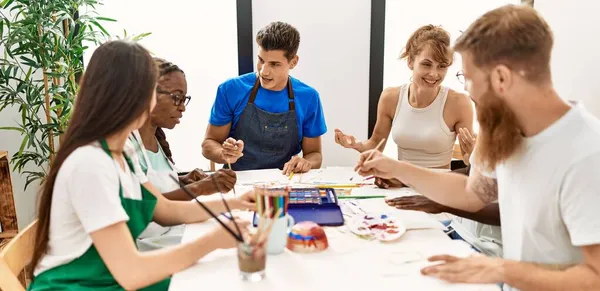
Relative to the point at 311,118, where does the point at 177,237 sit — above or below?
below

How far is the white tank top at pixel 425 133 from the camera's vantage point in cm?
255

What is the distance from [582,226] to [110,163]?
1128mm

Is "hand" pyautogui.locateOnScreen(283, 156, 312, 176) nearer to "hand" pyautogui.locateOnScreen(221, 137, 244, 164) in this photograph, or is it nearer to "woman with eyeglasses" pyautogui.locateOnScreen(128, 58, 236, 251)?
"hand" pyautogui.locateOnScreen(221, 137, 244, 164)

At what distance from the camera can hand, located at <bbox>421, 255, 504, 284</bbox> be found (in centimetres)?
117

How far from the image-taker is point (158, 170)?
1855 millimetres

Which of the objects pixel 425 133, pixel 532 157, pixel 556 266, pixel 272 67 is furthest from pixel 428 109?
pixel 556 266

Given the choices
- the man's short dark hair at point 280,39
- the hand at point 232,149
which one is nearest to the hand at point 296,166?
the hand at point 232,149

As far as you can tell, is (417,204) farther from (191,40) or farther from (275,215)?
(191,40)

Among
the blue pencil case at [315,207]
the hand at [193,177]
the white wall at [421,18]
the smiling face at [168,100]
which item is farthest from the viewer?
the white wall at [421,18]

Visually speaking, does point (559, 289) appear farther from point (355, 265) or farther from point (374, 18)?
point (374, 18)

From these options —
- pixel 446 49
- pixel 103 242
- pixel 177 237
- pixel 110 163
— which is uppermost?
pixel 446 49

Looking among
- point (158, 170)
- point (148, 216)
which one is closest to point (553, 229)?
point (148, 216)

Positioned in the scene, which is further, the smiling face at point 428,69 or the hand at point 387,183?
the smiling face at point 428,69

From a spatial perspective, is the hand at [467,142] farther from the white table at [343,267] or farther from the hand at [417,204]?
the white table at [343,267]
